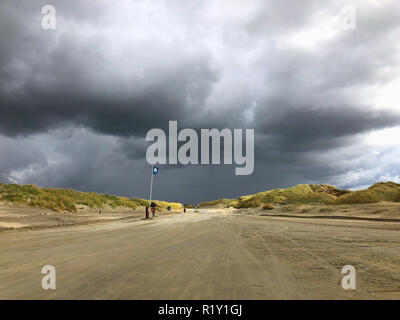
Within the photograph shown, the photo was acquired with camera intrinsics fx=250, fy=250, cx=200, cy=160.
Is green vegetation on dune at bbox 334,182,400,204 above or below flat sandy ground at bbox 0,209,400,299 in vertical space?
above

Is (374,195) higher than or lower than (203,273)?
higher

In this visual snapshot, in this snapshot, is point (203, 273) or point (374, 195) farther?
point (374, 195)

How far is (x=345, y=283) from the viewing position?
442 centimetres

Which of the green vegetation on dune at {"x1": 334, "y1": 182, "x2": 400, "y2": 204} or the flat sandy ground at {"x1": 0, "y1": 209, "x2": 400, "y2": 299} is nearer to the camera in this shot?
the flat sandy ground at {"x1": 0, "y1": 209, "x2": 400, "y2": 299}

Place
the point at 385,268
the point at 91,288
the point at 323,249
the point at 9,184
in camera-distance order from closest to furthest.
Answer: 1. the point at 91,288
2. the point at 385,268
3. the point at 323,249
4. the point at 9,184

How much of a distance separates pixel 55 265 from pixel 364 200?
4096 centimetres

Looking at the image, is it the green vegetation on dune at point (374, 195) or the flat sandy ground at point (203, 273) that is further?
the green vegetation on dune at point (374, 195)

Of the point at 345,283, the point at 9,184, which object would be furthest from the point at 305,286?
the point at 9,184

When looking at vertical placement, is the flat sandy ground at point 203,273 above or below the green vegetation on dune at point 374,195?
below

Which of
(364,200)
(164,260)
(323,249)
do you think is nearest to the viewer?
(164,260)
